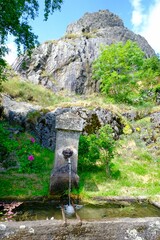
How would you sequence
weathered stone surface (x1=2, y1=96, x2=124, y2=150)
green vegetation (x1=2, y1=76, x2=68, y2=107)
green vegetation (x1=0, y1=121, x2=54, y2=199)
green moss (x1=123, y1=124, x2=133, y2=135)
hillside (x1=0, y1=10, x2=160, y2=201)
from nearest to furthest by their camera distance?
green vegetation (x1=0, y1=121, x2=54, y2=199), hillside (x1=0, y1=10, x2=160, y2=201), weathered stone surface (x1=2, y1=96, x2=124, y2=150), green moss (x1=123, y1=124, x2=133, y2=135), green vegetation (x1=2, y1=76, x2=68, y2=107)

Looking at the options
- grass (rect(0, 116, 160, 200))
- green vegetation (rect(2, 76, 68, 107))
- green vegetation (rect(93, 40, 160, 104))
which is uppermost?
green vegetation (rect(93, 40, 160, 104))

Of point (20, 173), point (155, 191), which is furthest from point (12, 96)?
point (155, 191)

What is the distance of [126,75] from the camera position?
23.0 metres

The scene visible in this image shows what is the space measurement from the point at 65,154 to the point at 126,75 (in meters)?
18.0

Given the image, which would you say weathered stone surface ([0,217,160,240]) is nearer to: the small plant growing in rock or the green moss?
the small plant growing in rock

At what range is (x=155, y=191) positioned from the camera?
656 centimetres

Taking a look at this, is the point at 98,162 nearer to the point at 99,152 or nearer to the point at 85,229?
the point at 99,152

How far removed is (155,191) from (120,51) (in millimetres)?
19361

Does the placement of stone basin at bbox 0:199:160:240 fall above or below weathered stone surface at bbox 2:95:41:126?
below

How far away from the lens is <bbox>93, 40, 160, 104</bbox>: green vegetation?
2191 centimetres

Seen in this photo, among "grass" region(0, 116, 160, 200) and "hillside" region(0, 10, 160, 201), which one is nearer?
"grass" region(0, 116, 160, 200)

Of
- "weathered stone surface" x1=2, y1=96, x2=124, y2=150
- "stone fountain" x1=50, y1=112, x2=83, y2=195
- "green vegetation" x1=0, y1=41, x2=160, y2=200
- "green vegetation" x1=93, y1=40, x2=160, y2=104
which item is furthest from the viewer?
"green vegetation" x1=93, y1=40, x2=160, y2=104

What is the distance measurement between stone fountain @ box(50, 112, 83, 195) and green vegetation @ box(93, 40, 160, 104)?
610 inches

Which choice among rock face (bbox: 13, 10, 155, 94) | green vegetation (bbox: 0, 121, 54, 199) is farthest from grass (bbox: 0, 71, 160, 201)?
rock face (bbox: 13, 10, 155, 94)
